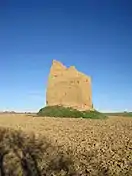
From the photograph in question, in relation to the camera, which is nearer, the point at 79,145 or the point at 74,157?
the point at 74,157

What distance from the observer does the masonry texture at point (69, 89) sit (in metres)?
58.1

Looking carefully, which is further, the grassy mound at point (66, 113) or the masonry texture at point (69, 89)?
the masonry texture at point (69, 89)

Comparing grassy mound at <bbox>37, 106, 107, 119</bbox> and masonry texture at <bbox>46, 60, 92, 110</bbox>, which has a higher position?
masonry texture at <bbox>46, 60, 92, 110</bbox>

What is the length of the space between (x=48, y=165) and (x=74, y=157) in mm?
1642

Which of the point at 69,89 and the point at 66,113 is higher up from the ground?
the point at 69,89

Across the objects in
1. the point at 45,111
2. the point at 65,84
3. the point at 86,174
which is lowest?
the point at 86,174

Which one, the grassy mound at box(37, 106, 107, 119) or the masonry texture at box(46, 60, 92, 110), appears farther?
the masonry texture at box(46, 60, 92, 110)

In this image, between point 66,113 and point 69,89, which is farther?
point 69,89

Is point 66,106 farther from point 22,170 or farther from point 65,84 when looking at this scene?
point 22,170

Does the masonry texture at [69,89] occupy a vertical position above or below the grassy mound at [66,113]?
above

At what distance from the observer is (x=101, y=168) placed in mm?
12570

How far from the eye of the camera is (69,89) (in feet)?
193

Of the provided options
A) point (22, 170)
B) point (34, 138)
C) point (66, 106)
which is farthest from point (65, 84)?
point (22, 170)

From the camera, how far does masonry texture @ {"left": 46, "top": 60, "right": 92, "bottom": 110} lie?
58.1 meters
